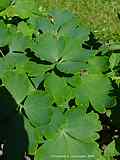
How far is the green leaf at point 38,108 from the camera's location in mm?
1178

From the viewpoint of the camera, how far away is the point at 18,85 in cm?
122

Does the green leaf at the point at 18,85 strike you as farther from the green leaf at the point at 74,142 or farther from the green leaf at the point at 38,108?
the green leaf at the point at 74,142

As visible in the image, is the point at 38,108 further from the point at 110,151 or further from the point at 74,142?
the point at 110,151

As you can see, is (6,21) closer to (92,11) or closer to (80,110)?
(80,110)

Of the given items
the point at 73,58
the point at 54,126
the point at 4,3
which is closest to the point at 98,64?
the point at 73,58

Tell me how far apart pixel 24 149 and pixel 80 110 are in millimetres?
171

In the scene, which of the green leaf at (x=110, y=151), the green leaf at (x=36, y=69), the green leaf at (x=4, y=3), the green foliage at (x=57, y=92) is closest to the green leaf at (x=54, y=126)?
the green foliage at (x=57, y=92)

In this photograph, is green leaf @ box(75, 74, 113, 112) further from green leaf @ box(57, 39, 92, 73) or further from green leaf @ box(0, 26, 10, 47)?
green leaf @ box(0, 26, 10, 47)

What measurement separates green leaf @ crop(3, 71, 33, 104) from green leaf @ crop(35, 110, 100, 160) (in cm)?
13

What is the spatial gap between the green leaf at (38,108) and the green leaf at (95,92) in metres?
0.10

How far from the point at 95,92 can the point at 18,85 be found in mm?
197

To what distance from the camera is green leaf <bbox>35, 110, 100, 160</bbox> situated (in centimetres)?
120

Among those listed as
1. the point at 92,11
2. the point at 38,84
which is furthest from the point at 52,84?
the point at 92,11

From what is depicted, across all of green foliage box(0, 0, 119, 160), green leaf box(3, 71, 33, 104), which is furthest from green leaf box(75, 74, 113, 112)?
green leaf box(3, 71, 33, 104)
